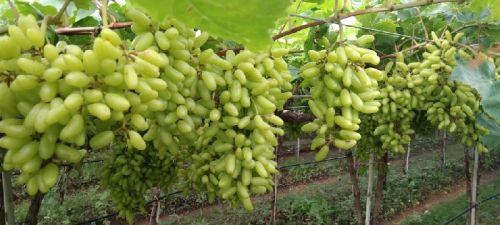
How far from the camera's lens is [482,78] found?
1.98 meters

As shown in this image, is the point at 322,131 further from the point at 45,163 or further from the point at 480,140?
the point at 480,140

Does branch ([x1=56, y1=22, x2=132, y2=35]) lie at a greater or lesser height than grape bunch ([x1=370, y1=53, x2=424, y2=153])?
greater

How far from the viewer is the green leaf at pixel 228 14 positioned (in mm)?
577

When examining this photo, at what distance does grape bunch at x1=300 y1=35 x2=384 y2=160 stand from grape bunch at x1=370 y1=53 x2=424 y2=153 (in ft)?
3.38

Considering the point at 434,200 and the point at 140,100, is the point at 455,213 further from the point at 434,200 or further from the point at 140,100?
the point at 140,100

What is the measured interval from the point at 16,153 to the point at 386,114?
1.95 metres

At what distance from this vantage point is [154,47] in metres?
0.87

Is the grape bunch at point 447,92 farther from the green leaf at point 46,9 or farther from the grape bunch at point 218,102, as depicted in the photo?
the green leaf at point 46,9

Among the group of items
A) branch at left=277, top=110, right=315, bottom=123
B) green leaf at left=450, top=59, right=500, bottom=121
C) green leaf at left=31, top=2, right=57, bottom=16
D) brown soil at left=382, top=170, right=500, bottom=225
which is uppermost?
green leaf at left=31, top=2, right=57, bottom=16

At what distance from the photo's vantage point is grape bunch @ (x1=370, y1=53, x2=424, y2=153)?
2.21 metres

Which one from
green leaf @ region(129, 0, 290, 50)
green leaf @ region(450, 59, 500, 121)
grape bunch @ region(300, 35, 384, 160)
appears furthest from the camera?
green leaf @ region(450, 59, 500, 121)

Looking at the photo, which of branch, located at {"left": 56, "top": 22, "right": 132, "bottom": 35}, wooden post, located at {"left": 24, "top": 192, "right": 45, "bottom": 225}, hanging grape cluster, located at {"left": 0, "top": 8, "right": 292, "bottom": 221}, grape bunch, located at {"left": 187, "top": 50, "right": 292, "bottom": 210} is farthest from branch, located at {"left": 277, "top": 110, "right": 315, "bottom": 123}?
wooden post, located at {"left": 24, "top": 192, "right": 45, "bottom": 225}

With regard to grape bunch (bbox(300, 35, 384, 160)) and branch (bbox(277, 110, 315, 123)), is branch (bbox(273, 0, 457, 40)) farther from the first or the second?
branch (bbox(277, 110, 315, 123))

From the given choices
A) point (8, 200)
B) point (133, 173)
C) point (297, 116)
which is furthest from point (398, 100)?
point (8, 200)
